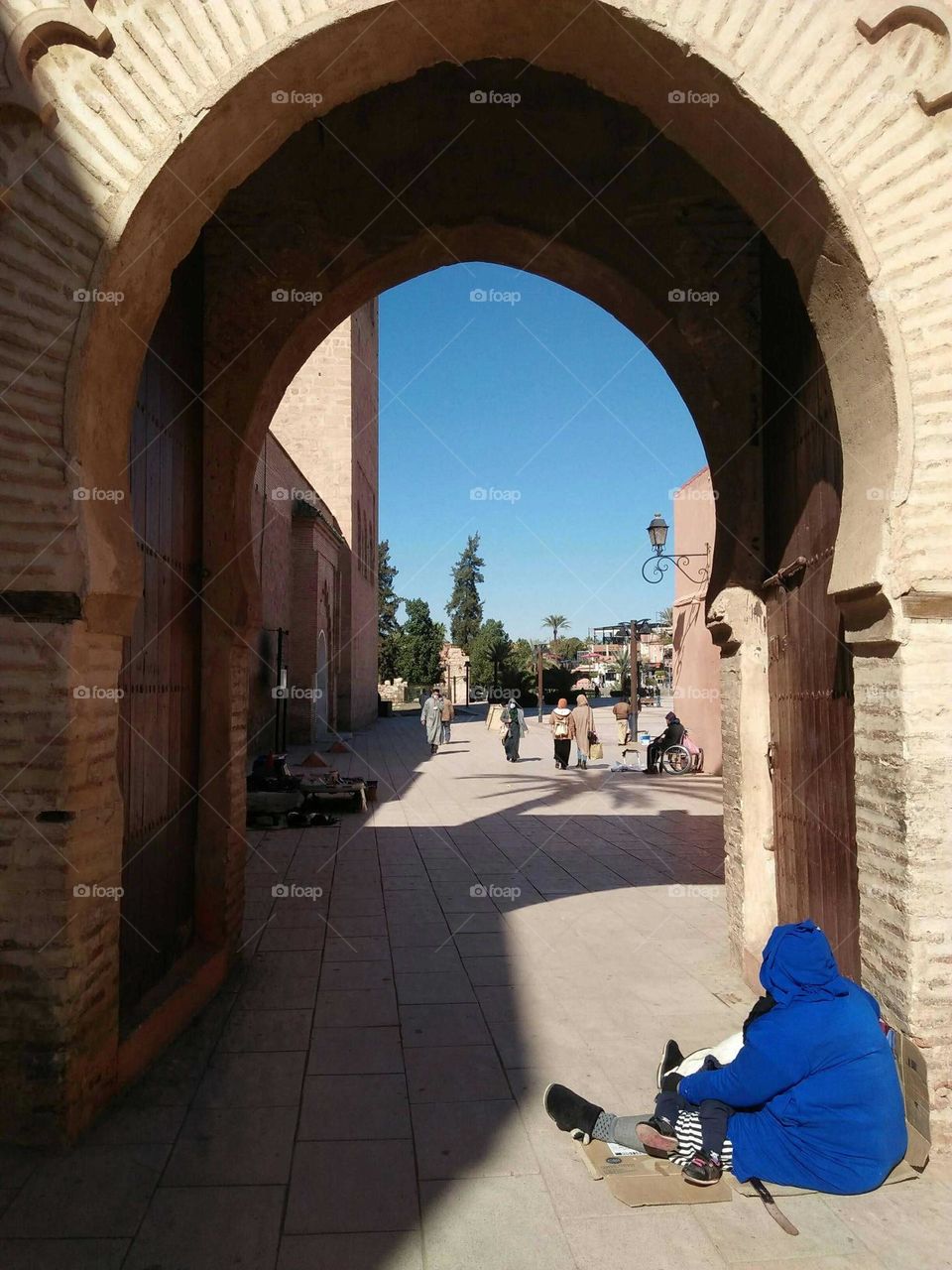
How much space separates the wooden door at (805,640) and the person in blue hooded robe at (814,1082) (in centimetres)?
91

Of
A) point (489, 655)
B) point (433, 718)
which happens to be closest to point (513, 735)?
point (433, 718)

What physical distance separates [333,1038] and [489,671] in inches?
1821

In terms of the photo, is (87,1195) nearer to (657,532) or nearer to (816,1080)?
(816,1080)

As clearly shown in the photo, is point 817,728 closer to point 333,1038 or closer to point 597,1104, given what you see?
point 597,1104

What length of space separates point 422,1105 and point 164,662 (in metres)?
2.50

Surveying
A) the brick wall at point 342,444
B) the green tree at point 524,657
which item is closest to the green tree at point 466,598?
the green tree at point 524,657

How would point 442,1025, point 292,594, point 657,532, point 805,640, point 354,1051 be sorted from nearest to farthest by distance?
1. point 354,1051
2. point 805,640
3. point 442,1025
4. point 657,532
5. point 292,594

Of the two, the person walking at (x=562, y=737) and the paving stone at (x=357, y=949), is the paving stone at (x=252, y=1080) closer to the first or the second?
the paving stone at (x=357, y=949)

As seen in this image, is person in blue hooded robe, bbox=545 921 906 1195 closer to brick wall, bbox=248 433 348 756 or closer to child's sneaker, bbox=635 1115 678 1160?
child's sneaker, bbox=635 1115 678 1160

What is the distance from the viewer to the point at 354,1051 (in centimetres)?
416

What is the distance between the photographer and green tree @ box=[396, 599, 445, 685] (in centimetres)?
5266

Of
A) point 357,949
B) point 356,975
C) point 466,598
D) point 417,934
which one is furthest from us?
point 466,598

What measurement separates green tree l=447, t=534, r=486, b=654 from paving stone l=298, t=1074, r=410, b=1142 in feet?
208

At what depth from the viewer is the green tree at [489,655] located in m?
49.2
